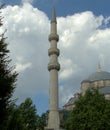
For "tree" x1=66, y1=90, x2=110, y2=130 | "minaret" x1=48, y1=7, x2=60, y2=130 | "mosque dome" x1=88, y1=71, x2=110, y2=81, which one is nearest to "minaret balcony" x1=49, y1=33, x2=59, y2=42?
"minaret" x1=48, y1=7, x2=60, y2=130

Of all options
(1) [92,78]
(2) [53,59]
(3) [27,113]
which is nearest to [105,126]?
(3) [27,113]

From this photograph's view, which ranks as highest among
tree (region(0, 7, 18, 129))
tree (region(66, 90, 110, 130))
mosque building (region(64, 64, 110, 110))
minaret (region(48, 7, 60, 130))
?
mosque building (region(64, 64, 110, 110))

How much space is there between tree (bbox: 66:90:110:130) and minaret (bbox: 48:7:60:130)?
7.43 meters

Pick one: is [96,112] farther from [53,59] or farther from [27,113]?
[53,59]

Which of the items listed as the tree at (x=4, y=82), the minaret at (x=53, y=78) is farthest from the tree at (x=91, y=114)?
the tree at (x=4, y=82)

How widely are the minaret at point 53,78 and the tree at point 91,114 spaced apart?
7.43 metres

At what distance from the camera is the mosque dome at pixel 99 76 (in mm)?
63872

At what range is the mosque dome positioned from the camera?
63.9 meters

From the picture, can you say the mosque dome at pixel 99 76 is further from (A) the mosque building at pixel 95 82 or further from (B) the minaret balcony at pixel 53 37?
(B) the minaret balcony at pixel 53 37

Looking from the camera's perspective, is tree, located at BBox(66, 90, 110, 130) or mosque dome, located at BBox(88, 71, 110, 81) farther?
mosque dome, located at BBox(88, 71, 110, 81)

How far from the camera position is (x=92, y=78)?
212 ft

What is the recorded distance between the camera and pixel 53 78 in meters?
42.5

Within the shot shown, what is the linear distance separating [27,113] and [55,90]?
415 inches

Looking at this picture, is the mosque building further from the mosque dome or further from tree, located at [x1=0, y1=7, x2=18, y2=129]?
tree, located at [x1=0, y1=7, x2=18, y2=129]
